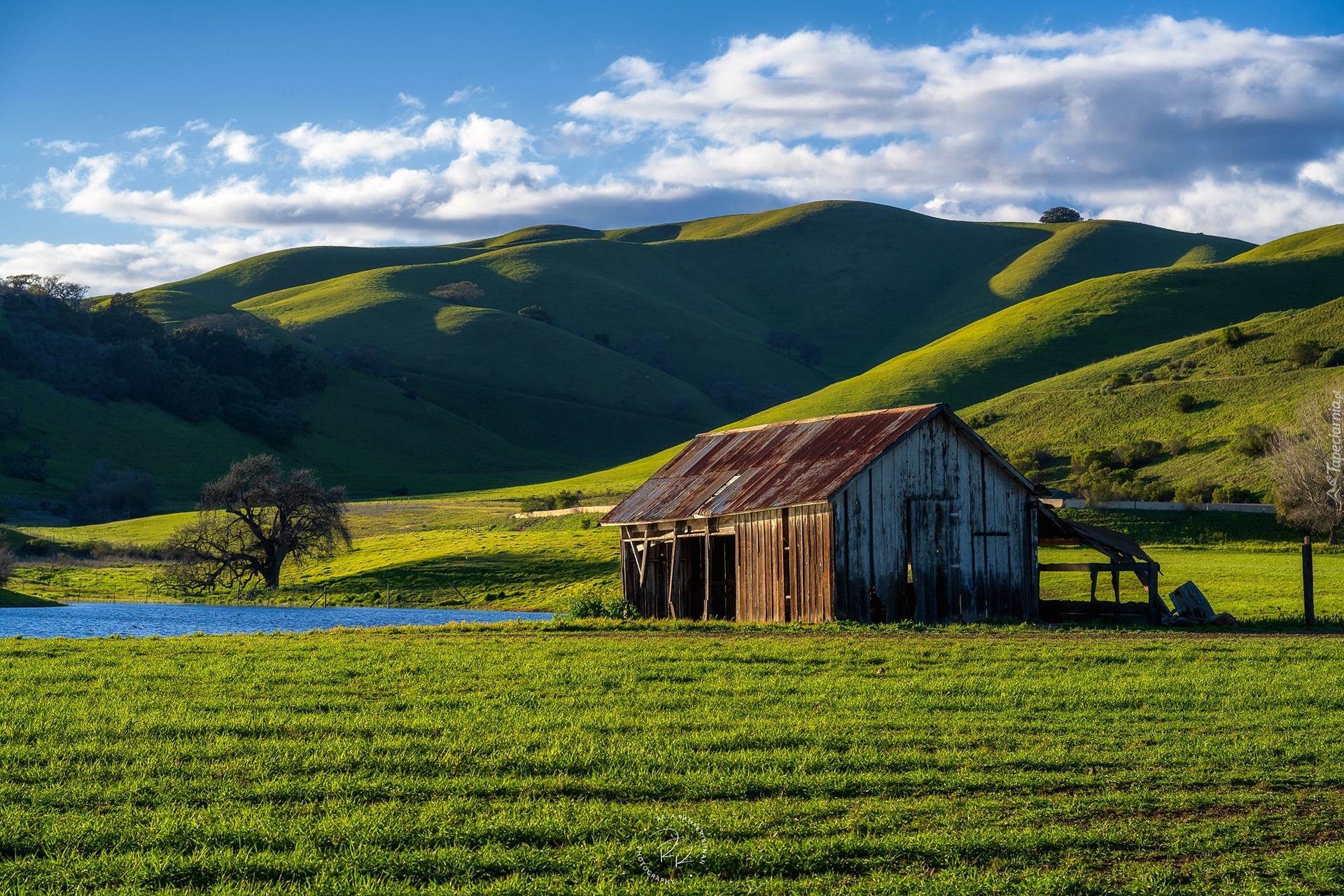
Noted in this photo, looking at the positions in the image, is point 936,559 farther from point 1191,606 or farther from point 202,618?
point 202,618

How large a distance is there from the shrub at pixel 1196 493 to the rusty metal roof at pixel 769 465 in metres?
34.4

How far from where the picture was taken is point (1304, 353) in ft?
290

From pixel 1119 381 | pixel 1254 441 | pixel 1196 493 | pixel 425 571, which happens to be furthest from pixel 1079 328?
pixel 425 571

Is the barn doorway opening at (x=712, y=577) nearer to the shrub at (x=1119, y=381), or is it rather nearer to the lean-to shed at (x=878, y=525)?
the lean-to shed at (x=878, y=525)

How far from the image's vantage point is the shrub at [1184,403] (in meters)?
84.4

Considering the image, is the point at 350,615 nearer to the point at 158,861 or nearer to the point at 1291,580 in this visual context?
the point at 1291,580

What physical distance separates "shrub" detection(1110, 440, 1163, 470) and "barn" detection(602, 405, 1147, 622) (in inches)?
1870

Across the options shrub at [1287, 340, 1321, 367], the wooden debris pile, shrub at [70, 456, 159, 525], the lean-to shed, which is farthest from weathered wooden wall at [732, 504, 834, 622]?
shrub at [70, 456, 159, 525]

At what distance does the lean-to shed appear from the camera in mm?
28781

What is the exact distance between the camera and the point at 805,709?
1477 centimetres

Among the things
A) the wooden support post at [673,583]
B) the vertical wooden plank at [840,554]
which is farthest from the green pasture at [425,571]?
the vertical wooden plank at [840,554]

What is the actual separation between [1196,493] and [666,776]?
5916 centimetres

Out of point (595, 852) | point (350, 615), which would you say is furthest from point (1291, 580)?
point (595, 852)

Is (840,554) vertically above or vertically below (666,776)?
above
